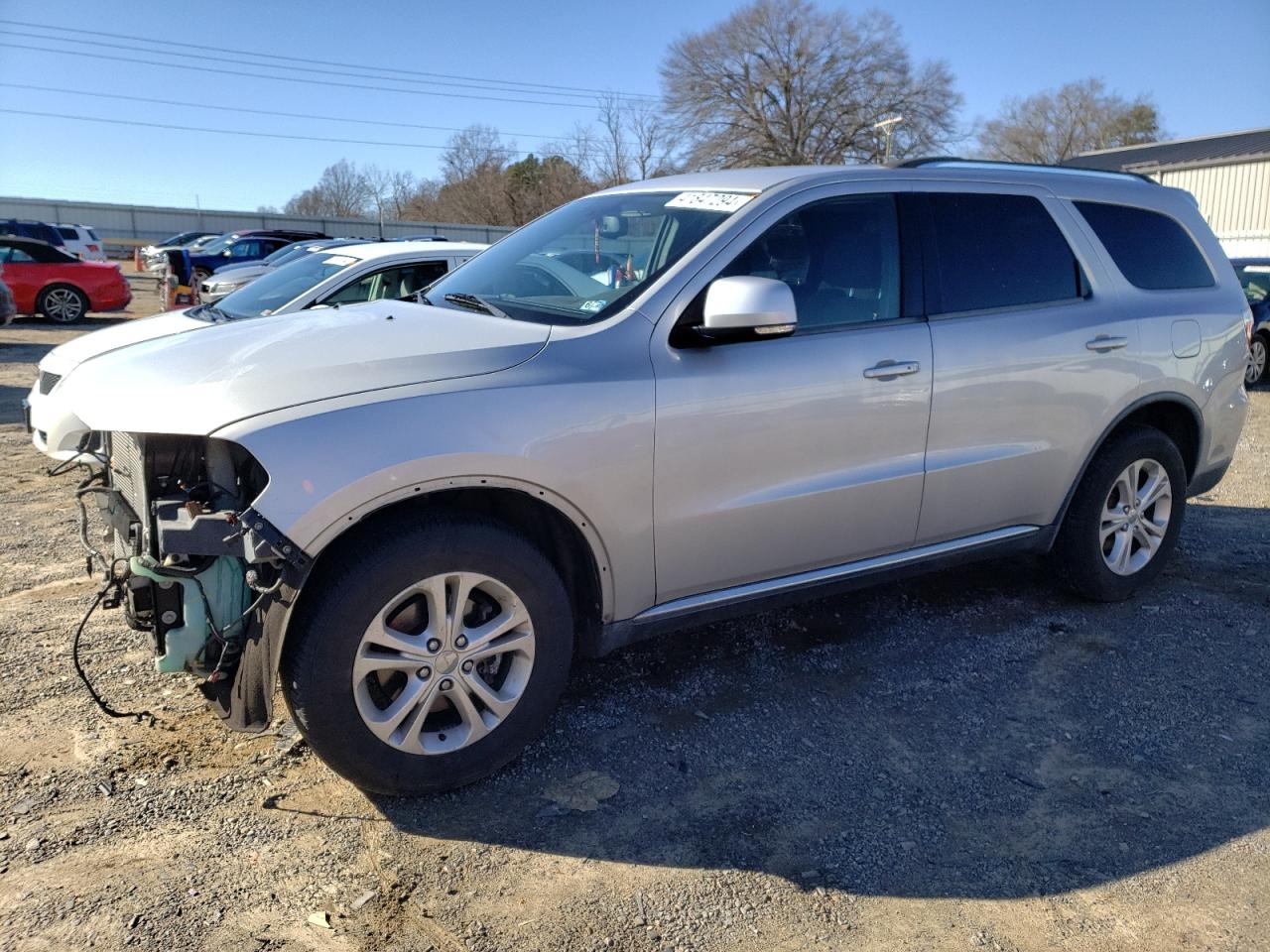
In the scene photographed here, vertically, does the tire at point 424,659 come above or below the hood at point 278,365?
below

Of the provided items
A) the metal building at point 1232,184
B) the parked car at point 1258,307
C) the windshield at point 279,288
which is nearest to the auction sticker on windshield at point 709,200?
the windshield at point 279,288

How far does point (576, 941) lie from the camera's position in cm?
259

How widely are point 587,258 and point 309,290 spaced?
4320mm

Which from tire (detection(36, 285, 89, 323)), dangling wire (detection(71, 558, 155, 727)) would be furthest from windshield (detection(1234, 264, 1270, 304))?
tire (detection(36, 285, 89, 323))

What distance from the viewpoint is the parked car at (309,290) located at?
6.80 meters

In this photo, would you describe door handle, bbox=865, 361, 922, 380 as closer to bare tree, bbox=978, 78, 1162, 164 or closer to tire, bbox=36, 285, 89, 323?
tire, bbox=36, 285, 89, 323

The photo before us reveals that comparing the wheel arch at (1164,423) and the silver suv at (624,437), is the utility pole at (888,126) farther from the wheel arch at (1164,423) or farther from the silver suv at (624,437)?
the silver suv at (624,437)

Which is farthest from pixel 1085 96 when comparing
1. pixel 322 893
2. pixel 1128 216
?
pixel 322 893

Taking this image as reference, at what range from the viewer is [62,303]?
18.3 meters

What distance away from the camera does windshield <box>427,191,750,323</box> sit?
11.8 feet

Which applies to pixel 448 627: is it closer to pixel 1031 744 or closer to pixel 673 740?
pixel 673 740

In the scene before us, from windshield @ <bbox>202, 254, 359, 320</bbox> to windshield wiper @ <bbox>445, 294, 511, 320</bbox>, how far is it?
4.06m

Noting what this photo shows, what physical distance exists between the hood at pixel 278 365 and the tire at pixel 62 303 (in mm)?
16911

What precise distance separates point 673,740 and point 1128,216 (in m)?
3.36
